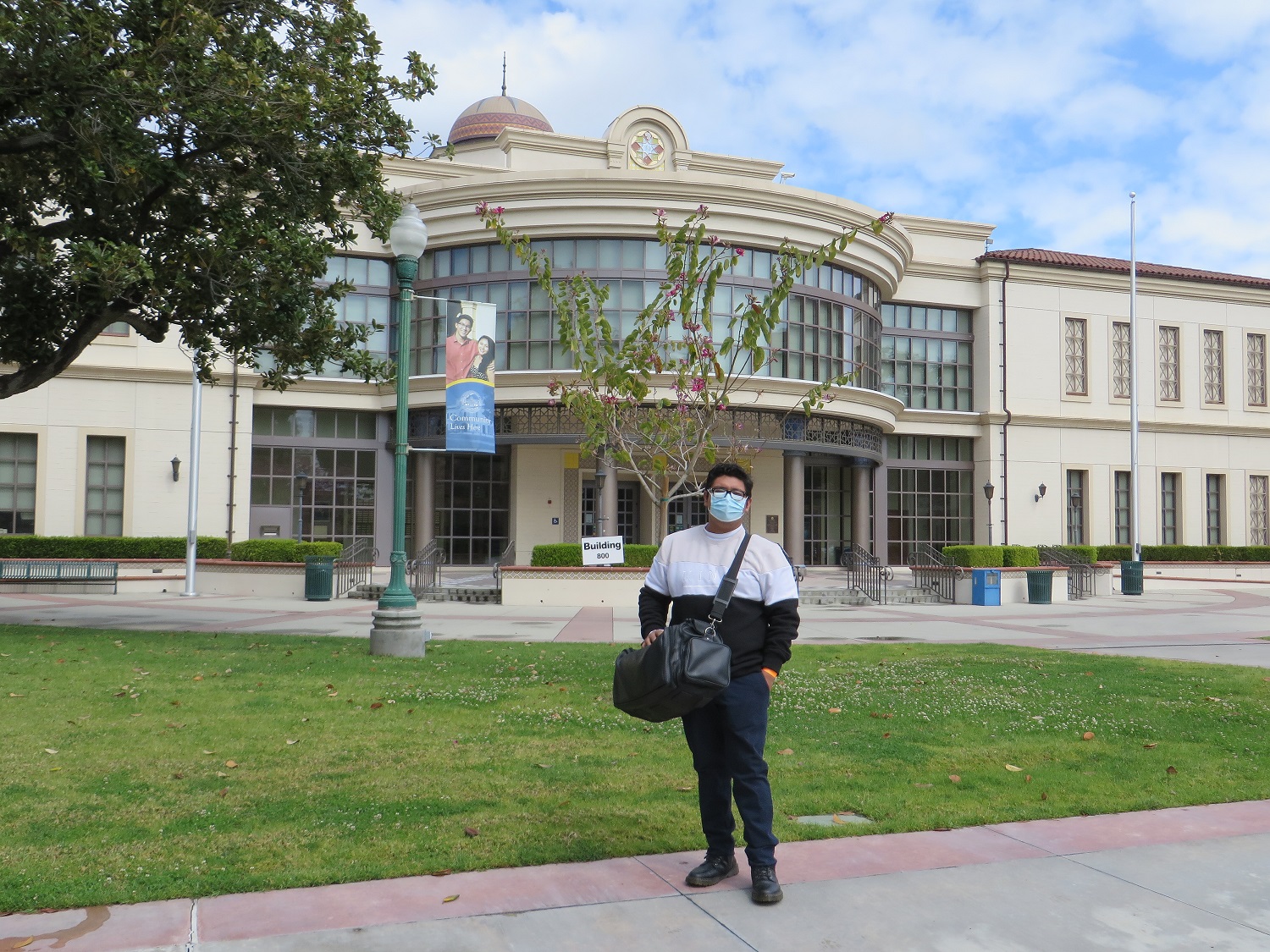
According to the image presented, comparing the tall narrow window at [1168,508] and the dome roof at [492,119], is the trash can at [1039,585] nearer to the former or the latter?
the tall narrow window at [1168,508]

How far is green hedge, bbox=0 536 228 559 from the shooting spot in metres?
28.3

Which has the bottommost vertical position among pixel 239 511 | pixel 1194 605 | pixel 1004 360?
pixel 1194 605

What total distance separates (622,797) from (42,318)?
14095 millimetres

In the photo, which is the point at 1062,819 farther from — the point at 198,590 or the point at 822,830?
the point at 198,590

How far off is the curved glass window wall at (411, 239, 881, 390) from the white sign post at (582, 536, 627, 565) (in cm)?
851

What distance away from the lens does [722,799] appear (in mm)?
4887

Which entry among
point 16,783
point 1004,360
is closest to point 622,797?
point 16,783

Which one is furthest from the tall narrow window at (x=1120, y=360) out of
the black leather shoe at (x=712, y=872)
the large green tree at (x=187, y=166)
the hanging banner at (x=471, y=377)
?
the black leather shoe at (x=712, y=872)

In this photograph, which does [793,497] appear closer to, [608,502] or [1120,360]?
[608,502]

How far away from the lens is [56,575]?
25.8 metres

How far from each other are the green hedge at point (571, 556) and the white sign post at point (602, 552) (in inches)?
50.0

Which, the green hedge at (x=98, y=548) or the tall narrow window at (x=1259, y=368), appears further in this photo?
the tall narrow window at (x=1259, y=368)

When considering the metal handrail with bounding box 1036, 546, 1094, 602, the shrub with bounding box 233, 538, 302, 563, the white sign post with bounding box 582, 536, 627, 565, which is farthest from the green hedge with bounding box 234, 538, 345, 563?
the metal handrail with bounding box 1036, 546, 1094, 602

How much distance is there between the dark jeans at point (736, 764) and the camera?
15.3 feet
